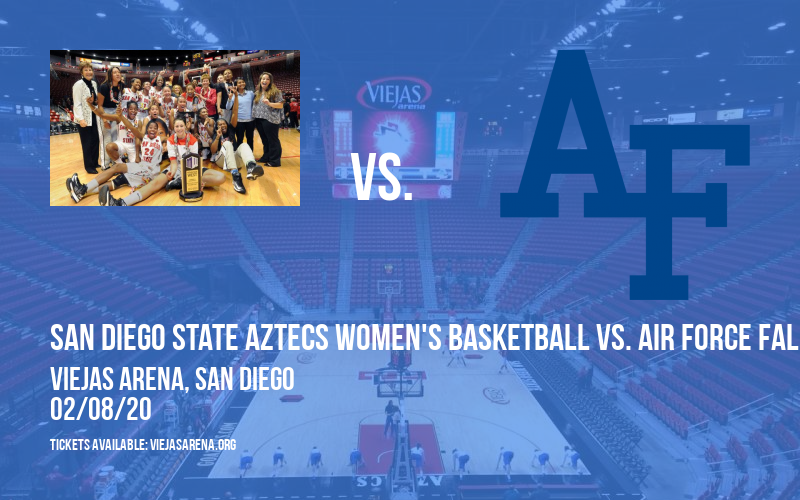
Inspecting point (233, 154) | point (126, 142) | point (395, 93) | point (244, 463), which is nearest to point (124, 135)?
point (126, 142)

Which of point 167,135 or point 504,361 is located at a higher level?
point 167,135

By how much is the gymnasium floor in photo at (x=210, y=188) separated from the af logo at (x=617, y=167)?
244cm

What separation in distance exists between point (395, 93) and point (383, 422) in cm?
953

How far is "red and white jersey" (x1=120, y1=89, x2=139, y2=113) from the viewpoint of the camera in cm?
596

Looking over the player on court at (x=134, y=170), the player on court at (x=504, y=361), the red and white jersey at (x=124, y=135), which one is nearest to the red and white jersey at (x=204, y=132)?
the player on court at (x=134, y=170)

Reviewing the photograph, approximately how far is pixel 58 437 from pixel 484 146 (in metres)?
20.9

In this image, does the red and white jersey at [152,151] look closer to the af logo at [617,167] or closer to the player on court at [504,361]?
the af logo at [617,167]

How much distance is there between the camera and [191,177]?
19.2 ft

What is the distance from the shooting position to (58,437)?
356 inches

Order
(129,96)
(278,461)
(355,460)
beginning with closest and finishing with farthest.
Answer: (129,96), (355,460), (278,461)

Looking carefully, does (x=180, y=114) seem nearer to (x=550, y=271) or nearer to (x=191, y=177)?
(x=191, y=177)

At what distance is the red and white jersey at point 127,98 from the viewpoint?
5.96m

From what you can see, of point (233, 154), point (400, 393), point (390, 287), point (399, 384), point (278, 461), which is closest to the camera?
point (233, 154)

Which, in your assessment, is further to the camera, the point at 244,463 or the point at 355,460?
the point at 355,460
